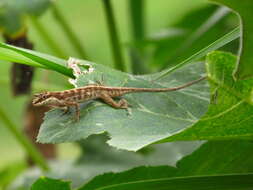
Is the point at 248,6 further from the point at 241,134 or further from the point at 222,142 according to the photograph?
the point at 222,142

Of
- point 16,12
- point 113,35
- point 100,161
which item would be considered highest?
point 16,12

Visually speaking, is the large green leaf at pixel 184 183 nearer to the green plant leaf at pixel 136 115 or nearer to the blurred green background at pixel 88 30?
the green plant leaf at pixel 136 115

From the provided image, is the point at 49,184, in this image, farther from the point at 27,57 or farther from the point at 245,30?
the point at 245,30

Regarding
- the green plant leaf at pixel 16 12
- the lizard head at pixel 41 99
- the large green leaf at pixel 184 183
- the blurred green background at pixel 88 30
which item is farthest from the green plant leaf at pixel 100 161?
the blurred green background at pixel 88 30

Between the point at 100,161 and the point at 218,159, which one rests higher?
the point at 100,161

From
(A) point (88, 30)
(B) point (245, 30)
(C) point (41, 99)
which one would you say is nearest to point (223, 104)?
(B) point (245, 30)

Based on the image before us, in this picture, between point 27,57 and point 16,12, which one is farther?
point 16,12

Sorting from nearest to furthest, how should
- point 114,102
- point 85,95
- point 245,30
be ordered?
point 245,30 → point 114,102 → point 85,95

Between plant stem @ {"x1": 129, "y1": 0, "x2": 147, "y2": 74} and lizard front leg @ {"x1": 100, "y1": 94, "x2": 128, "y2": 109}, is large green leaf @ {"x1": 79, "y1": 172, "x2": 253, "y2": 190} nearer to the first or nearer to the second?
lizard front leg @ {"x1": 100, "y1": 94, "x2": 128, "y2": 109}
